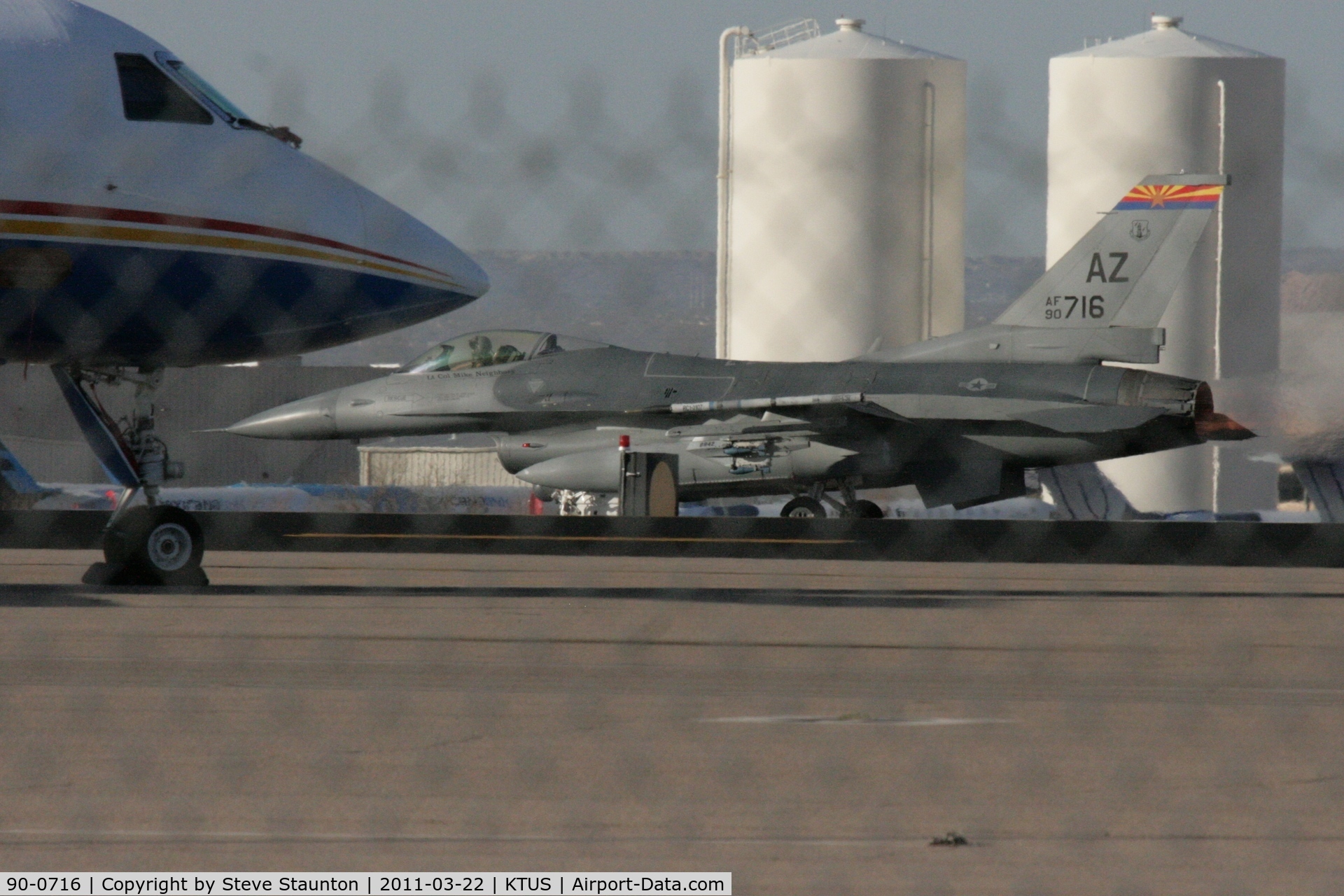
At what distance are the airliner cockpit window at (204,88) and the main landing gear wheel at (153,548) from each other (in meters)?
2.59

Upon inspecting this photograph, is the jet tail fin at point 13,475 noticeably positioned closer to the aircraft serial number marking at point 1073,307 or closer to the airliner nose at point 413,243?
the aircraft serial number marking at point 1073,307

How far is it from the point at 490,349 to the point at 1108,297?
8058mm

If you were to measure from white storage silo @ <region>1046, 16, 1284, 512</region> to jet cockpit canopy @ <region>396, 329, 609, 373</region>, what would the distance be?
6.62 metres

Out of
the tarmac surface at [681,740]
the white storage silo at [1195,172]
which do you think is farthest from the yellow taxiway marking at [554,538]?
the tarmac surface at [681,740]

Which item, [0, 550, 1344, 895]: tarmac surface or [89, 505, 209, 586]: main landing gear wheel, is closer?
[0, 550, 1344, 895]: tarmac surface

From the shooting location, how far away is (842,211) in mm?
9414

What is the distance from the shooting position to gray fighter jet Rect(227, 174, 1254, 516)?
22.6m

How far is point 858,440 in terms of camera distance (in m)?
23.8

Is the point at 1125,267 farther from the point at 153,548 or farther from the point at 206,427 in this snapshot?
the point at 206,427

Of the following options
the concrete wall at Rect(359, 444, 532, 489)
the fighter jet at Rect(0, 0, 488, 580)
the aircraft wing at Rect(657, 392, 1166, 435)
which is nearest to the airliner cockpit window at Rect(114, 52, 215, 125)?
the fighter jet at Rect(0, 0, 488, 580)

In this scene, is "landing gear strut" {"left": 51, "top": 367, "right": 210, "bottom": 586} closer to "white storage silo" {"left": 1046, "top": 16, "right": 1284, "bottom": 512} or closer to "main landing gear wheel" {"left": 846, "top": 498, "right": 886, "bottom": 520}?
"white storage silo" {"left": 1046, "top": 16, "right": 1284, "bottom": 512}

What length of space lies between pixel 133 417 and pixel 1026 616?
5831 mm

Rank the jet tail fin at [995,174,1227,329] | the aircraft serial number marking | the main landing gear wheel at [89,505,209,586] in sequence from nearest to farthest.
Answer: the main landing gear wheel at [89,505,209,586] → the jet tail fin at [995,174,1227,329] → the aircraft serial number marking

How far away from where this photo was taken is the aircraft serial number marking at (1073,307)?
76.4ft
